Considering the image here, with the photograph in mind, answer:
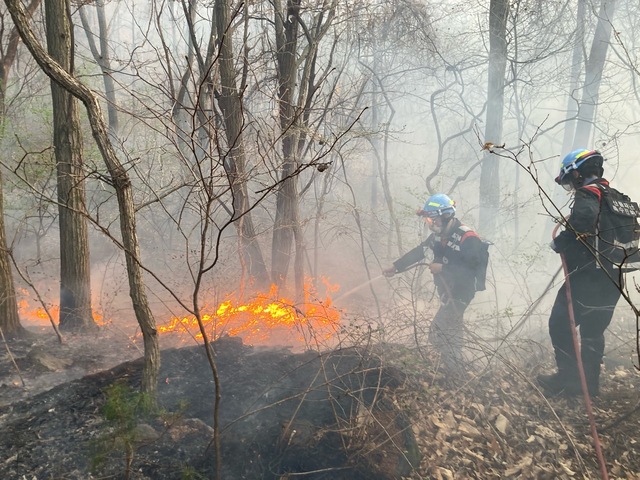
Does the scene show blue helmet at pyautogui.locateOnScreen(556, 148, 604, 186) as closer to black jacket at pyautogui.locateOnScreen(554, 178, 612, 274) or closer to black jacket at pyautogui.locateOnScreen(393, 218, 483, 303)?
black jacket at pyautogui.locateOnScreen(554, 178, 612, 274)

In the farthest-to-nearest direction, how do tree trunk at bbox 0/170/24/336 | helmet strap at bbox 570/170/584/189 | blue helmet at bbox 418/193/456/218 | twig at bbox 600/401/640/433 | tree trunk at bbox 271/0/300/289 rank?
tree trunk at bbox 271/0/300/289 → blue helmet at bbox 418/193/456/218 → tree trunk at bbox 0/170/24/336 → helmet strap at bbox 570/170/584/189 → twig at bbox 600/401/640/433

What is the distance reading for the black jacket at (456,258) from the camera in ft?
20.7

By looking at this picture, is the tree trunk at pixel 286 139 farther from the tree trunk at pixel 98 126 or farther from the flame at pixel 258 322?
the tree trunk at pixel 98 126

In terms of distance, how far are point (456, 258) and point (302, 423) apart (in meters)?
3.95

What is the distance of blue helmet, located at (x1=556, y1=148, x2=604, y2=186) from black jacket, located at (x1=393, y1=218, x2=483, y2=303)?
1.62 m

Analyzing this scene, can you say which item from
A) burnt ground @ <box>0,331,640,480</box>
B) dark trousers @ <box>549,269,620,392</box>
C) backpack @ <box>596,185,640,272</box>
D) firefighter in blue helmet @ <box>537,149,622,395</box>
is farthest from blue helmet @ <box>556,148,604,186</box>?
burnt ground @ <box>0,331,640,480</box>

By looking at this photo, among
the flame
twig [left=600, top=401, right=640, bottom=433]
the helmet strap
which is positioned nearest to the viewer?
twig [left=600, top=401, right=640, bottom=433]

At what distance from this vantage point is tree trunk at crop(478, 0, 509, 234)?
9609 mm

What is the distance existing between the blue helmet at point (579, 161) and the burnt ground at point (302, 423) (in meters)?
2.49

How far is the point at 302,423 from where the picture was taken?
3.72 m

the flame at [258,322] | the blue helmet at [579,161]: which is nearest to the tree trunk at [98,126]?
the flame at [258,322]

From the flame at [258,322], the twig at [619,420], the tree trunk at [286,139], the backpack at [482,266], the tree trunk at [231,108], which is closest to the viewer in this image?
the twig at [619,420]

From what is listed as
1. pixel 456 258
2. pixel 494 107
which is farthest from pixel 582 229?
pixel 494 107

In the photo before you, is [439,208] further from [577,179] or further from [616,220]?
[616,220]
